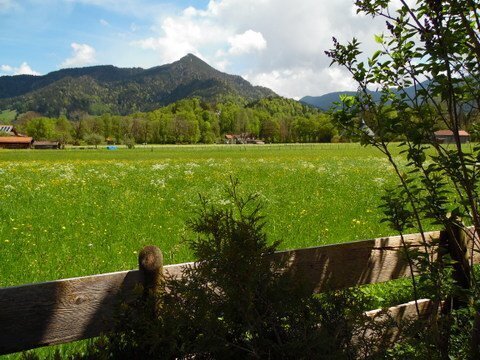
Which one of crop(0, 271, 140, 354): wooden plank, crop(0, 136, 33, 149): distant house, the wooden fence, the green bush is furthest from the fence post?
crop(0, 136, 33, 149): distant house

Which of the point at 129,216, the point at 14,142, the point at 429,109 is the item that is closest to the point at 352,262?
the point at 429,109

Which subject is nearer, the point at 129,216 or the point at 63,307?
the point at 63,307

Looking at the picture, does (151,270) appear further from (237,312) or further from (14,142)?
(14,142)

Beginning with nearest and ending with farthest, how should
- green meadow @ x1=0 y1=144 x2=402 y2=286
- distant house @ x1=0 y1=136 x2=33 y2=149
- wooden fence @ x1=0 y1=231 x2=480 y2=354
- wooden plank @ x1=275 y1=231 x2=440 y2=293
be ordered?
wooden fence @ x1=0 y1=231 x2=480 y2=354
wooden plank @ x1=275 y1=231 x2=440 y2=293
green meadow @ x1=0 y1=144 x2=402 y2=286
distant house @ x1=0 y1=136 x2=33 y2=149

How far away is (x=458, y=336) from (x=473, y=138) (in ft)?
7.84

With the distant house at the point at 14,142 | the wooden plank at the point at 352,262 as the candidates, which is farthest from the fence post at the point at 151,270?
the distant house at the point at 14,142

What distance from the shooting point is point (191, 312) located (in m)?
2.34

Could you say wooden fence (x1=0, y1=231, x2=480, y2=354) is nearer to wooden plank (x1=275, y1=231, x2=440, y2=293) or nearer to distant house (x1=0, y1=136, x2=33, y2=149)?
wooden plank (x1=275, y1=231, x2=440, y2=293)

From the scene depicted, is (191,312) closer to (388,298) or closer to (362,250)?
(362,250)

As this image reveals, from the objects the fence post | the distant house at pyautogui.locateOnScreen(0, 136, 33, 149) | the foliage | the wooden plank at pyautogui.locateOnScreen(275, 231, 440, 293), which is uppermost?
the foliage

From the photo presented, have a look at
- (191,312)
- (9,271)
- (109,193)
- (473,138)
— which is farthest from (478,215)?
(109,193)

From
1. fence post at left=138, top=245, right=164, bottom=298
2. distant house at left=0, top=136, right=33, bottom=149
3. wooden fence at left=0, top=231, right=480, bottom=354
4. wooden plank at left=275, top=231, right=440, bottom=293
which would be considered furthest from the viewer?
distant house at left=0, top=136, right=33, bottom=149

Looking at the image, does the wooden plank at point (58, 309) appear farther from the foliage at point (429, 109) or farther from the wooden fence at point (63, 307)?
the foliage at point (429, 109)

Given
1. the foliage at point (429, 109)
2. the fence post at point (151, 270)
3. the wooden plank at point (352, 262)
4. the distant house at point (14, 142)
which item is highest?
the foliage at point (429, 109)
